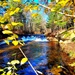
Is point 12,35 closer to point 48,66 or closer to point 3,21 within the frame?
point 3,21

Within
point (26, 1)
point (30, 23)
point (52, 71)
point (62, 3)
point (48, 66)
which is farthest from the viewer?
point (30, 23)

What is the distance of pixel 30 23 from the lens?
77062 millimetres

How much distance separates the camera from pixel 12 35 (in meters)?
1.15

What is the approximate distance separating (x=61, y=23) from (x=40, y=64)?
12.3m

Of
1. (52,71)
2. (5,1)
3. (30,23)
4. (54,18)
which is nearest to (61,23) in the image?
(54,18)

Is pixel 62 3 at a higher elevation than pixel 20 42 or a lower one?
higher

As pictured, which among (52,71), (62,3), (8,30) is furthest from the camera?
(52,71)

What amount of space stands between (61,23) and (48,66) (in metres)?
11.9

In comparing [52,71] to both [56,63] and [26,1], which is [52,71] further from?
[26,1]

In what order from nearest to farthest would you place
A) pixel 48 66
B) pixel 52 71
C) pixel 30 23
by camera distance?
pixel 52 71
pixel 48 66
pixel 30 23

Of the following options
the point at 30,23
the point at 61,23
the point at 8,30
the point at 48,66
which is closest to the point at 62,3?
the point at 61,23

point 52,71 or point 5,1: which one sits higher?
point 5,1

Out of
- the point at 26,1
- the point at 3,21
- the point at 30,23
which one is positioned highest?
the point at 26,1

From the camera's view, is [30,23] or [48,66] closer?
[48,66]
